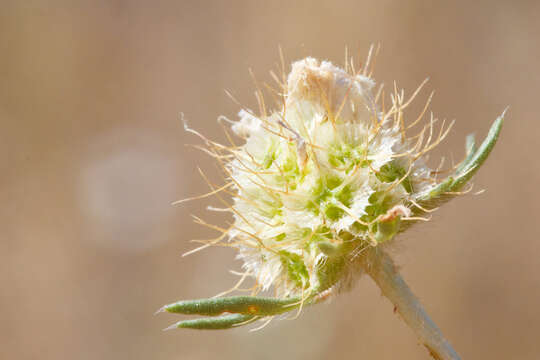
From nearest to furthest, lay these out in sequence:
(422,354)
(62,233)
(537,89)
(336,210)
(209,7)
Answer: (336,210) → (422,354) → (537,89) → (62,233) → (209,7)

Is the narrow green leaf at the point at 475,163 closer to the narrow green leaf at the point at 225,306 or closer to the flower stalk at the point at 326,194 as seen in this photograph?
the flower stalk at the point at 326,194

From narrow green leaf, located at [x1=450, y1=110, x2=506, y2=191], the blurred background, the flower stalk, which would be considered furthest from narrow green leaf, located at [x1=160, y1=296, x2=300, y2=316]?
the blurred background

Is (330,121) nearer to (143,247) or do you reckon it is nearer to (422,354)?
(422,354)

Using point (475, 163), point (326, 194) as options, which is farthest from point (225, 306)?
point (475, 163)

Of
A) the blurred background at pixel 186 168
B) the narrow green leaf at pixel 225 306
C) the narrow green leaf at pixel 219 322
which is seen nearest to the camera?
the narrow green leaf at pixel 225 306

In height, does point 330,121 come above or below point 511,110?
below

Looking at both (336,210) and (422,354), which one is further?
(422,354)

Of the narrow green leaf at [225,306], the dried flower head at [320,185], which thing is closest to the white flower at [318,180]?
the dried flower head at [320,185]

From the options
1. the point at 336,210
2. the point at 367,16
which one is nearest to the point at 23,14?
the point at 367,16
